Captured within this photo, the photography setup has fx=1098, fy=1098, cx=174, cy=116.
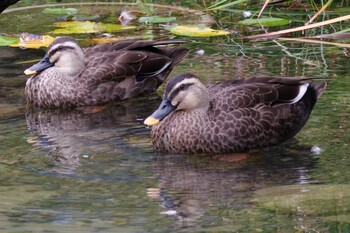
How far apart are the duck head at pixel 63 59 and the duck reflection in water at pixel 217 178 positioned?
2.05 m

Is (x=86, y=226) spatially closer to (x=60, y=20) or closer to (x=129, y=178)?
(x=129, y=178)

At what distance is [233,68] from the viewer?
9539 millimetres

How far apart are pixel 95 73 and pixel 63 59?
0.30 meters

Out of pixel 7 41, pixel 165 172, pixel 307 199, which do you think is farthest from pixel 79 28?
pixel 307 199

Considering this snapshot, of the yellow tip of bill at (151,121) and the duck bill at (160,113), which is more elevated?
the duck bill at (160,113)

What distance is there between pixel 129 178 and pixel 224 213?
0.96 metres

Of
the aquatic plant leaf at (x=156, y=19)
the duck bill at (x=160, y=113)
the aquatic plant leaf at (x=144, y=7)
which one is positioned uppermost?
the aquatic plant leaf at (x=144, y=7)

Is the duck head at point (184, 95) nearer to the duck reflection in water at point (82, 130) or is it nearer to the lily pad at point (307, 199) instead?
the duck reflection in water at point (82, 130)

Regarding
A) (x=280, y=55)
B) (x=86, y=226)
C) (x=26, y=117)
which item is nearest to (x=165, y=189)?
(x=86, y=226)

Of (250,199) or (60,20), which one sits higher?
(60,20)

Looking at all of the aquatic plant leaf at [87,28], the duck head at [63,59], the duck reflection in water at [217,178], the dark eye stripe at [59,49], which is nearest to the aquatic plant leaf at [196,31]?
the aquatic plant leaf at [87,28]

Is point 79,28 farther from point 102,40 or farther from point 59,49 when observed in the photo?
point 59,49

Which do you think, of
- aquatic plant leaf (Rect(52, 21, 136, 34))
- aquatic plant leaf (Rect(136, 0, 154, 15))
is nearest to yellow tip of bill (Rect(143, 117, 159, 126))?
aquatic plant leaf (Rect(52, 21, 136, 34))

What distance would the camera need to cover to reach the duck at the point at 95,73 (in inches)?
362
